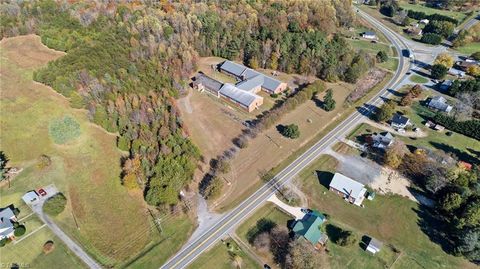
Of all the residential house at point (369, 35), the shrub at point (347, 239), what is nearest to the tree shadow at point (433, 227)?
the shrub at point (347, 239)

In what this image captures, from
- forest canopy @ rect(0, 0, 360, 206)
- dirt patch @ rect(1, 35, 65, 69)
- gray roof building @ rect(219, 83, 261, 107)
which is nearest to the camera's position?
forest canopy @ rect(0, 0, 360, 206)

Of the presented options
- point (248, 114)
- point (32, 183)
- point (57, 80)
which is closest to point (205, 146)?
point (248, 114)

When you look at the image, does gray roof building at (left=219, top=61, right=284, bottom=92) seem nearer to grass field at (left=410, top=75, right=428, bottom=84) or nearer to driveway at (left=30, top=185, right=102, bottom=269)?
grass field at (left=410, top=75, right=428, bottom=84)

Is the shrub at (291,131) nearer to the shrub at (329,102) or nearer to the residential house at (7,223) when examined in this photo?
the shrub at (329,102)

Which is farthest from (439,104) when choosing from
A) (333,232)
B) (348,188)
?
(333,232)

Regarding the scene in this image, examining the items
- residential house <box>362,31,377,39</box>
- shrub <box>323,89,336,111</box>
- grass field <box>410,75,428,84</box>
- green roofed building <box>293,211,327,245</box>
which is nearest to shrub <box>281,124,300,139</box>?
shrub <box>323,89,336,111</box>
